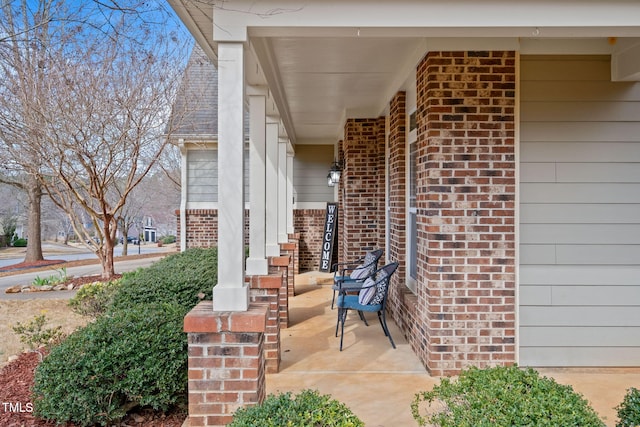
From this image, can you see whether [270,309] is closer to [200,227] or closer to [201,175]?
[200,227]

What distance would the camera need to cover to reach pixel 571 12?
2.53 m

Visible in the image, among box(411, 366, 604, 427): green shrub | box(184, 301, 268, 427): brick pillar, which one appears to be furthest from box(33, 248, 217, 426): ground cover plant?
box(411, 366, 604, 427): green shrub

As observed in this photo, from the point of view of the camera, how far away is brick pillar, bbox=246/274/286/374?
374 cm

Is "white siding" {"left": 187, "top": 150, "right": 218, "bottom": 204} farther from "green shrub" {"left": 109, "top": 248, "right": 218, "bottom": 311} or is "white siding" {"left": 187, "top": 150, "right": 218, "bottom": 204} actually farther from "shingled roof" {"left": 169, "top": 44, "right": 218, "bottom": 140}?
"green shrub" {"left": 109, "top": 248, "right": 218, "bottom": 311}

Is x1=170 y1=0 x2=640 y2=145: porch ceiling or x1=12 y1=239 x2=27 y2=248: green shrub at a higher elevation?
x1=170 y1=0 x2=640 y2=145: porch ceiling

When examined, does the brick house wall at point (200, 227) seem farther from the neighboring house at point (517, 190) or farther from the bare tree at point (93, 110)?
the neighboring house at point (517, 190)

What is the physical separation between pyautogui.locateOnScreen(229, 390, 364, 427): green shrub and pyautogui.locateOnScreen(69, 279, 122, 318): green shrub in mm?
3826

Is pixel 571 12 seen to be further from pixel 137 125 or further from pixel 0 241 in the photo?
pixel 0 241

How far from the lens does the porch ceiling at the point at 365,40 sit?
2.54 metres

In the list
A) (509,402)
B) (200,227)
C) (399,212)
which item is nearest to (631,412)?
(509,402)

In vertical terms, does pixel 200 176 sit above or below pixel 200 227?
above

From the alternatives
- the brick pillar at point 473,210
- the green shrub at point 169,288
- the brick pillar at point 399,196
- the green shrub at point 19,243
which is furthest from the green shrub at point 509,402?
the green shrub at point 19,243

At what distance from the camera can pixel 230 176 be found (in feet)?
8.38

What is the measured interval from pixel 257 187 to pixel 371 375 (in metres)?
1.94
